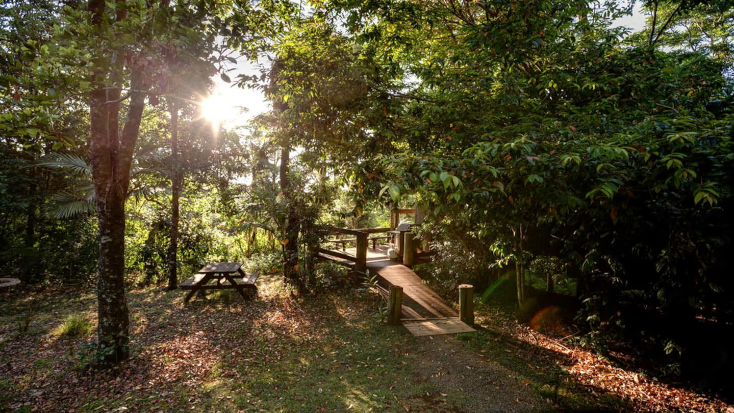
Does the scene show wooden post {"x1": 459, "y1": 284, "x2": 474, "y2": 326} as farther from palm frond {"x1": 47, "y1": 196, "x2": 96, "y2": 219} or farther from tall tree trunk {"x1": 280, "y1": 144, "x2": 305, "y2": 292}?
palm frond {"x1": 47, "y1": 196, "x2": 96, "y2": 219}

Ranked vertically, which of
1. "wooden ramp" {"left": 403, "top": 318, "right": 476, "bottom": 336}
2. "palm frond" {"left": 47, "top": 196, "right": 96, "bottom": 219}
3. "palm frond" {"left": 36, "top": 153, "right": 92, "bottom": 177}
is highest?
"palm frond" {"left": 36, "top": 153, "right": 92, "bottom": 177}

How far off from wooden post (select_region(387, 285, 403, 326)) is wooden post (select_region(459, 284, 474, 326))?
1296mm

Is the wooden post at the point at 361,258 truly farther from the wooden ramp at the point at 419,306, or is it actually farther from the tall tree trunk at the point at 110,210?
the tall tree trunk at the point at 110,210

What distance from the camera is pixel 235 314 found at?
7879mm

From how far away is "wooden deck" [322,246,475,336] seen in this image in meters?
6.80

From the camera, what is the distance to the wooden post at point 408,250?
10648mm

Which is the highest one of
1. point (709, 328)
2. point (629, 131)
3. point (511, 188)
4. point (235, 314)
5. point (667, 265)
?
point (629, 131)

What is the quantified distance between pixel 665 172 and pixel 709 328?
3.22 metres

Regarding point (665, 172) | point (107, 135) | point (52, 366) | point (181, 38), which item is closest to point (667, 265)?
point (665, 172)

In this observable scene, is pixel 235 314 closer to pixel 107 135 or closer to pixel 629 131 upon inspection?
pixel 107 135

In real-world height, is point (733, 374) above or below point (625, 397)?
A: above

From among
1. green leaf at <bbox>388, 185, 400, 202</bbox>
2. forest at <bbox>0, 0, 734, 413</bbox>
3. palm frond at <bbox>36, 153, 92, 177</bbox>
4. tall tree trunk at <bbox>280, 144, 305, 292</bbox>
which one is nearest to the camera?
green leaf at <bbox>388, 185, 400, 202</bbox>

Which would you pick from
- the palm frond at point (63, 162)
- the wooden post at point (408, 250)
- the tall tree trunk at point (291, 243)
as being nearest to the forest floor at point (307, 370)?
the tall tree trunk at point (291, 243)

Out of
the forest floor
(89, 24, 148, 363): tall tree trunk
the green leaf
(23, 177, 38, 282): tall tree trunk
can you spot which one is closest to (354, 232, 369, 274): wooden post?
the forest floor
